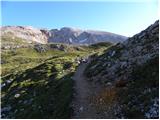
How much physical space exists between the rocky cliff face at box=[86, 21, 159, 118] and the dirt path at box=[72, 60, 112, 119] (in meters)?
1.68

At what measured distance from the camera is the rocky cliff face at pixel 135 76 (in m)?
26.8

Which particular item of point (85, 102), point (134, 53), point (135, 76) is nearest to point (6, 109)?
point (85, 102)

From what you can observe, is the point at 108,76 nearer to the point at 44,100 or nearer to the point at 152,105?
the point at 44,100

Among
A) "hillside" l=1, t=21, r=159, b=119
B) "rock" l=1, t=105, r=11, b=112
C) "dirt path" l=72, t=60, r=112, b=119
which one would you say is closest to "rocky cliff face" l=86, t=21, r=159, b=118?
"hillside" l=1, t=21, r=159, b=119

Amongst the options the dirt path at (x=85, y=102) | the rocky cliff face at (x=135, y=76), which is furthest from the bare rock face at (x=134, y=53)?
the dirt path at (x=85, y=102)

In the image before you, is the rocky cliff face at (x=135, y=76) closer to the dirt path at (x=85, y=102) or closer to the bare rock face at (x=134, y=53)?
the bare rock face at (x=134, y=53)

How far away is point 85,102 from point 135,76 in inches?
261

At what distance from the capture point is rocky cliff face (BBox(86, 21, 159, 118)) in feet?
88.0

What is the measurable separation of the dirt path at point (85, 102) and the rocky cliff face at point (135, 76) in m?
1.68

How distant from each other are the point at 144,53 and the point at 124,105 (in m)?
15.4

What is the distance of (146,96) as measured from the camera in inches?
1110

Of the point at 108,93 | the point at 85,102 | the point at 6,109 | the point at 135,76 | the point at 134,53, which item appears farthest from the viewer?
the point at 134,53

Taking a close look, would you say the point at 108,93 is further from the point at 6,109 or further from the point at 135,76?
the point at 6,109

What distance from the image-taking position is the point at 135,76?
113 feet
